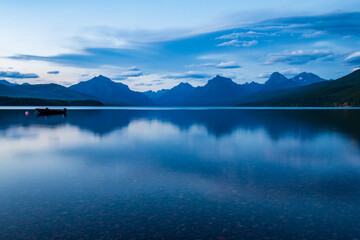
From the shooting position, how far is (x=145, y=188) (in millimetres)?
18422

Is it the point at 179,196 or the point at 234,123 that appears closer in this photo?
the point at 179,196

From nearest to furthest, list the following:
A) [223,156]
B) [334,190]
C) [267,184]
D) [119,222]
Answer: [119,222] → [334,190] → [267,184] → [223,156]

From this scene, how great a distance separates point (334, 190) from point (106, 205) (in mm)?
14296

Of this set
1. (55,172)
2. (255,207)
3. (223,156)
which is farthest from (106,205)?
(223,156)

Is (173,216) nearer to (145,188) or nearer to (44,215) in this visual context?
(145,188)

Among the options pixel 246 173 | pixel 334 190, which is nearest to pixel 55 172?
pixel 246 173

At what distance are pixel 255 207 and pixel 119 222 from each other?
7.20 m

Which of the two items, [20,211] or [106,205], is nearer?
[20,211]

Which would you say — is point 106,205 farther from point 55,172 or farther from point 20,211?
point 55,172

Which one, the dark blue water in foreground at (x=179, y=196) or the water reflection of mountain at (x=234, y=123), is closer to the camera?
the dark blue water in foreground at (x=179, y=196)

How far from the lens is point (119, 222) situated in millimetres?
13156

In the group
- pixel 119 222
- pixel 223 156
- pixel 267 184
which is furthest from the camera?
pixel 223 156

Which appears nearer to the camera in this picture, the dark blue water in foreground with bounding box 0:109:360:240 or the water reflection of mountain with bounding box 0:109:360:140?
the dark blue water in foreground with bounding box 0:109:360:240

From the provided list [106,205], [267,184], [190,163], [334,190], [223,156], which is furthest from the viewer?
[223,156]
